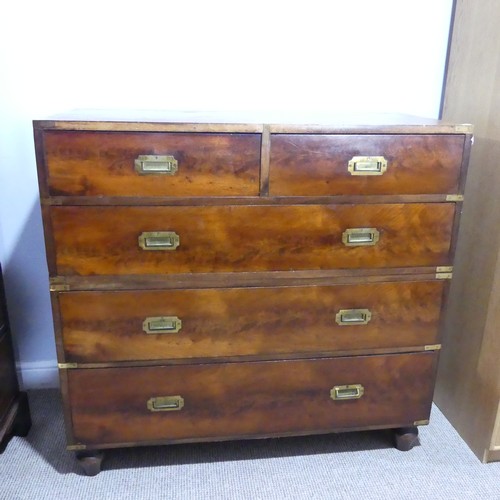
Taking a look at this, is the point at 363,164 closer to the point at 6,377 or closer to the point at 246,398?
the point at 246,398

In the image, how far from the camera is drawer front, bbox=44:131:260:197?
1190mm

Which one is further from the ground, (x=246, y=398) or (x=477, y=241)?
(x=477, y=241)

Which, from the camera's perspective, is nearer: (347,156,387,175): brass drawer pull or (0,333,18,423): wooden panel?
(347,156,387,175): brass drawer pull

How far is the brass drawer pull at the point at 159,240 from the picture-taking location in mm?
1270

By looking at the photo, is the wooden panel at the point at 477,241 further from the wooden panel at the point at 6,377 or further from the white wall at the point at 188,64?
the wooden panel at the point at 6,377

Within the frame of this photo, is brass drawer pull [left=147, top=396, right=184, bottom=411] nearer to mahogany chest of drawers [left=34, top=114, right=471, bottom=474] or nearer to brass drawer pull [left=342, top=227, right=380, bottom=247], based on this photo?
mahogany chest of drawers [left=34, top=114, right=471, bottom=474]

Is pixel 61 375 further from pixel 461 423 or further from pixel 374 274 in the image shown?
pixel 461 423

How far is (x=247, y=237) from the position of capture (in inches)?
51.4

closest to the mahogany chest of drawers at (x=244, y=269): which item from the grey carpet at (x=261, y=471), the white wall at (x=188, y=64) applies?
the grey carpet at (x=261, y=471)

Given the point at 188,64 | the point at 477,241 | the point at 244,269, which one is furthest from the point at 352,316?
the point at 188,64

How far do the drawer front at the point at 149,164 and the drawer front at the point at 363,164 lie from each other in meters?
0.08

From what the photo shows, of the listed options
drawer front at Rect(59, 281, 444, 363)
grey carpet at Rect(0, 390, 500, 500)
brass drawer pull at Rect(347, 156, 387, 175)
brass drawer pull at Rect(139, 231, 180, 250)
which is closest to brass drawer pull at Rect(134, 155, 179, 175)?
brass drawer pull at Rect(139, 231, 180, 250)

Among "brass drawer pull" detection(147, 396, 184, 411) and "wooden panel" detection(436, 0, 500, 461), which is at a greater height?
"wooden panel" detection(436, 0, 500, 461)

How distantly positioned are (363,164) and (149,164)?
54cm
